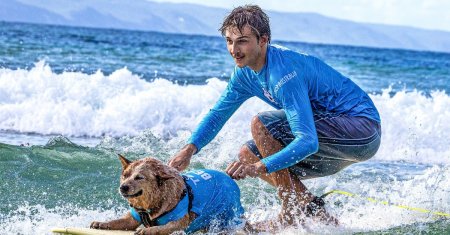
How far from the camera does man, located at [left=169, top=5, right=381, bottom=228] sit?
555 centimetres

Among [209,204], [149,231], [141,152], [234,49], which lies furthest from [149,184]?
[141,152]

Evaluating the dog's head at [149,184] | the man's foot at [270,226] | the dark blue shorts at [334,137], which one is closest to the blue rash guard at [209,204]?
the dog's head at [149,184]

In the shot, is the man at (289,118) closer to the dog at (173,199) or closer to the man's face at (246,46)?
the man's face at (246,46)

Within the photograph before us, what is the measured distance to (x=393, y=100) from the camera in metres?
16.8

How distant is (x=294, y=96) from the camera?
556cm

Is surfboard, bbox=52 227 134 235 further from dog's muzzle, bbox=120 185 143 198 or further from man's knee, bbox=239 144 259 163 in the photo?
man's knee, bbox=239 144 259 163

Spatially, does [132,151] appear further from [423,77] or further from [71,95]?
[423,77]

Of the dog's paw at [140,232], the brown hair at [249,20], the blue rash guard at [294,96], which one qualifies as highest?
the brown hair at [249,20]

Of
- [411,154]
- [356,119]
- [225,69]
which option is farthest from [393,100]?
[225,69]

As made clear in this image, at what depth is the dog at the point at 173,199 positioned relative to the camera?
5152 millimetres

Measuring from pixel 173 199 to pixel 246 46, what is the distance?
1.17 meters

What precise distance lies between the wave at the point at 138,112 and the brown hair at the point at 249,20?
703 centimetres

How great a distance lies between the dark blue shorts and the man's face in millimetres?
587

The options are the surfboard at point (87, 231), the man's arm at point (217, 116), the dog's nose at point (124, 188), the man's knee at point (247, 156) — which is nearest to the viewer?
the dog's nose at point (124, 188)
